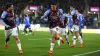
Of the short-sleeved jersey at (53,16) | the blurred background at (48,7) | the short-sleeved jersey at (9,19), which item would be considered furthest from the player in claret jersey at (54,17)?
the blurred background at (48,7)

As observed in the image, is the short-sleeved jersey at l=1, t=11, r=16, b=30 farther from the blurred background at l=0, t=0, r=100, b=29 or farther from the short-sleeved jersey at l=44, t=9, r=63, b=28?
the blurred background at l=0, t=0, r=100, b=29

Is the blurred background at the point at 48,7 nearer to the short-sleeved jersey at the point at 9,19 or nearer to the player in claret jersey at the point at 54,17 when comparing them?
the short-sleeved jersey at the point at 9,19

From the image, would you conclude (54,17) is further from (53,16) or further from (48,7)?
(48,7)

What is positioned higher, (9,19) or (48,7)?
(9,19)

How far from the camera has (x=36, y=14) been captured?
222ft

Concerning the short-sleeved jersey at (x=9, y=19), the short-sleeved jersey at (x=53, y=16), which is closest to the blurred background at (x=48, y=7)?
the short-sleeved jersey at (x=9, y=19)

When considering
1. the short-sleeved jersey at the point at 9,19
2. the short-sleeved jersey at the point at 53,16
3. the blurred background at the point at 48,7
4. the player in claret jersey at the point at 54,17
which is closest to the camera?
the player in claret jersey at the point at 54,17

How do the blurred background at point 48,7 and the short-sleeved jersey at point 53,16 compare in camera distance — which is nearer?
the short-sleeved jersey at point 53,16

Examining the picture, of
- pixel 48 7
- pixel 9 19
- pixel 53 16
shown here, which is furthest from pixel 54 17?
pixel 48 7

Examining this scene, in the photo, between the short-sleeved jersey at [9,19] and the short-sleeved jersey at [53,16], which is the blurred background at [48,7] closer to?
the short-sleeved jersey at [9,19]

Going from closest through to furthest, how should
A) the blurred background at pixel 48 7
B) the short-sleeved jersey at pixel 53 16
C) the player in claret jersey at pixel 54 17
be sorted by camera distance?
the player in claret jersey at pixel 54 17 → the short-sleeved jersey at pixel 53 16 → the blurred background at pixel 48 7

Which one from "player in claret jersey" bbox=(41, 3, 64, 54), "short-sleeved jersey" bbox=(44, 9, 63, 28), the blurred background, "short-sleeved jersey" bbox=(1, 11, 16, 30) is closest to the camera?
"player in claret jersey" bbox=(41, 3, 64, 54)

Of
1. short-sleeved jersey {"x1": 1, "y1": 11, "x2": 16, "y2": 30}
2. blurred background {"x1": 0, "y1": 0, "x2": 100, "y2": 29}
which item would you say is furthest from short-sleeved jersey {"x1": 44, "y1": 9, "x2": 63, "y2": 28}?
blurred background {"x1": 0, "y1": 0, "x2": 100, "y2": 29}

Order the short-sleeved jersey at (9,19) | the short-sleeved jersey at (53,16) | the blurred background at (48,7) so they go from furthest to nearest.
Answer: the blurred background at (48,7) < the short-sleeved jersey at (9,19) < the short-sleeved jersey at (53,16)
